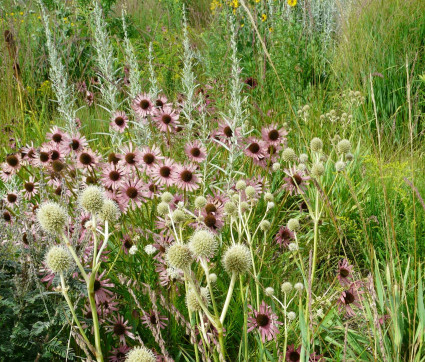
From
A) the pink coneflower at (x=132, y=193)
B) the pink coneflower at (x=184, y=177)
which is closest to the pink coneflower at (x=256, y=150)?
the pink coneflower at (x=184, y=177)

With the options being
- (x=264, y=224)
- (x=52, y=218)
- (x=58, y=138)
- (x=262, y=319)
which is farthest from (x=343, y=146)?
(x=58, y=138)

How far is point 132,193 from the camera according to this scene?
2.08 meters

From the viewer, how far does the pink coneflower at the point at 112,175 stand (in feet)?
7.15

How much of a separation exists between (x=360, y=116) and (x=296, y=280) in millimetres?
2127

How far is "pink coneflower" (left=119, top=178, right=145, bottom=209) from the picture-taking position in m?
2.07

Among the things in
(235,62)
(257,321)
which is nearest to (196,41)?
(235,62)

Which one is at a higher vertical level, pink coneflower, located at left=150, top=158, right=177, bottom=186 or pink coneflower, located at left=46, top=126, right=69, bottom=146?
pink coneflower, located at left=46, top=126, right=69, bottom=146

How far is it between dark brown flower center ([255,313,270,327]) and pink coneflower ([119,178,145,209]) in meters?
0.74

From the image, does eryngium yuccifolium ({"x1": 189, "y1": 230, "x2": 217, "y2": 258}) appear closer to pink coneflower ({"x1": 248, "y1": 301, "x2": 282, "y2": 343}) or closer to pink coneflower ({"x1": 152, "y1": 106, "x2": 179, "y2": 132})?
pink coneflower ({"x1": 248, "y1": 301, "x2": 282, "y2": 343})

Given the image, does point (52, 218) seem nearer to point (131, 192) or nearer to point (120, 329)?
point (120, 329)

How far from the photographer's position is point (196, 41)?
6.78m

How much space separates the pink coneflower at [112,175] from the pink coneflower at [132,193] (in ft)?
0.26

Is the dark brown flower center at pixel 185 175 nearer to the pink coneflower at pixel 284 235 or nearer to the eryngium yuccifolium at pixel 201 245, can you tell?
the pink coneflower at pixel 284 235

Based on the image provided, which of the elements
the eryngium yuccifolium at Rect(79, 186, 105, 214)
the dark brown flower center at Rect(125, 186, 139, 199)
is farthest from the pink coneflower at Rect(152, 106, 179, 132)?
the eryngium yuccifolium at Rect(79, 186, 105, 214)
